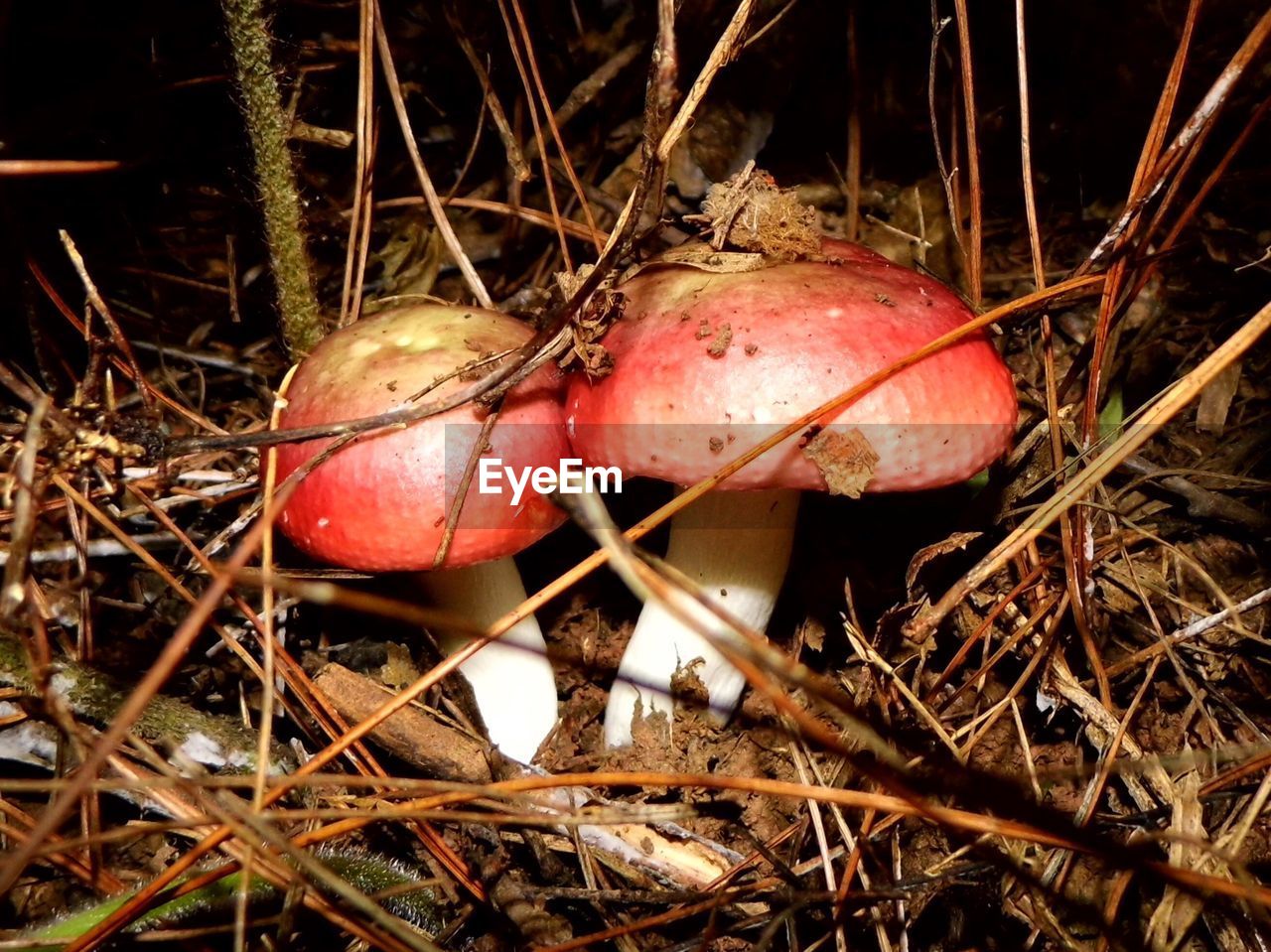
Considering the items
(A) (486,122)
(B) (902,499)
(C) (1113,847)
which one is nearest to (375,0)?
(A) (486,122)

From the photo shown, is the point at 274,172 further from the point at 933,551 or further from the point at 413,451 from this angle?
the point at 933,551

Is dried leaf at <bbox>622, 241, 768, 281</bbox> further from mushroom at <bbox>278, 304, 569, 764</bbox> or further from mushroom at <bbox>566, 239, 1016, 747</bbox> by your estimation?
mushroom at <bbox>278, 304, 569, 764</bbox>

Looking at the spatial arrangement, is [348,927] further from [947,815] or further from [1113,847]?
[1113,847]

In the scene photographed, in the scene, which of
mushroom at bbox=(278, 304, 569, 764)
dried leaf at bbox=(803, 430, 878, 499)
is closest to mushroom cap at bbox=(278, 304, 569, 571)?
mushroom at bbox=(278, 304, 569, 764)

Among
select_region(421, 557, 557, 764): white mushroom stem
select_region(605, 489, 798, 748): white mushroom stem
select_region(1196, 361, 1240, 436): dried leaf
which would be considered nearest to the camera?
select_region(605, 489, 798, 748): white mushroom stem

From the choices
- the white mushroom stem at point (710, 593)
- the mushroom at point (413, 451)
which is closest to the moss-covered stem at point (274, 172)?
the mushroom at point (413, 451)

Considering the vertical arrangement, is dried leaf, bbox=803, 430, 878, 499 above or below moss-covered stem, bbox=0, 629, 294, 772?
above

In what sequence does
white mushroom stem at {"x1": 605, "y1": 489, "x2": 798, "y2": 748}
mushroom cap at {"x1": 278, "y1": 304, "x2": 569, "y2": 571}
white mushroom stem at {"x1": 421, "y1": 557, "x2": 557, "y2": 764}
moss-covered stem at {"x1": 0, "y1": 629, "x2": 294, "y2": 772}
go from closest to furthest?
mushroom cap at {"x1": 278, "y1": 304, "x2": 569, "y2": 571} → moss-covered stem at {"x1": 0, "y1": 629, "x2": 294, "y2": 772} → white mushroom stem at {"x1": 605, "y1": 489, "x2": 798, "y2": 748} → white mushroom stem at {"x1": 421, "y1": 557, "x2": 557, "y2": 764}
